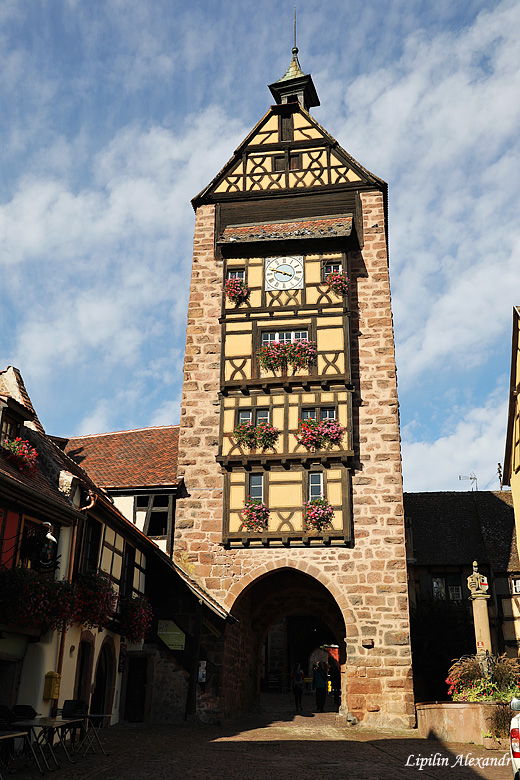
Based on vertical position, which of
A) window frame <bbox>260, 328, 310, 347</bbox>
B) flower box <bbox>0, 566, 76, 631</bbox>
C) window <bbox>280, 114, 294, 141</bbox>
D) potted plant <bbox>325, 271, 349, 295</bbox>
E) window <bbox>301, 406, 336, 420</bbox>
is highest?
window <bbox>280, 114, 294, 141</bbox>

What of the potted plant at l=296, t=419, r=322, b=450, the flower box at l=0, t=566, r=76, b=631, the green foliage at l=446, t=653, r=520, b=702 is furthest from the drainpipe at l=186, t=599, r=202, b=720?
the green foliage at l=446, t=653, r=520, b=702

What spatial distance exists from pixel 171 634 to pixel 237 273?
1019cm

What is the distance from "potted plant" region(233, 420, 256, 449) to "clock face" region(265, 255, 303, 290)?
14.0ft

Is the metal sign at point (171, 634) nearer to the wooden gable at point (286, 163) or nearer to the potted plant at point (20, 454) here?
the potted plant at point (20, 454)

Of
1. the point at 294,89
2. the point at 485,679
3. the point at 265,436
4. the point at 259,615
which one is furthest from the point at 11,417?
the point at 294,89

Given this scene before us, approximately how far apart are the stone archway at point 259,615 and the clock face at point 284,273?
7910 mm

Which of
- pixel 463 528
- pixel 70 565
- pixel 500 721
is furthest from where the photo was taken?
pixel 463 528

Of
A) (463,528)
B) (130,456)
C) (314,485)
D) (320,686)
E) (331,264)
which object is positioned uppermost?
(331,264)

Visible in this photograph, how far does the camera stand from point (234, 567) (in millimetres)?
18781

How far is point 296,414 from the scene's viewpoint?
Result: 1945cm

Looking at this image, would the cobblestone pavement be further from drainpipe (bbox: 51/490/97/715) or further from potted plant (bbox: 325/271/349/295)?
potted plant (bbox: 325/271/349/295)

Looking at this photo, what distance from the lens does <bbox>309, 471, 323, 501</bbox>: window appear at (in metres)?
18.8

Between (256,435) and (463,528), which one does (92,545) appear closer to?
(256,435)

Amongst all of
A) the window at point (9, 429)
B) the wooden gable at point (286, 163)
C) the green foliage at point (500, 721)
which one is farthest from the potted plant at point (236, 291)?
the green foliage at point (500, 721)
